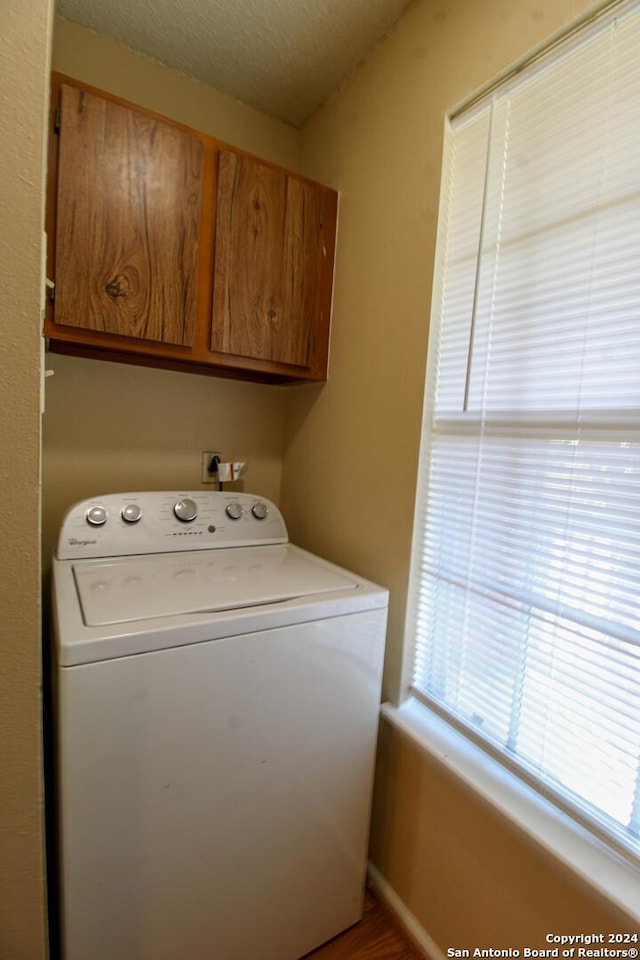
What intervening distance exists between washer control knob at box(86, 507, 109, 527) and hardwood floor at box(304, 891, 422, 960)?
1320 mm

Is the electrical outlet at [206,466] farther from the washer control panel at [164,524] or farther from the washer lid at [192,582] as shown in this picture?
the washer lid at [192,582]

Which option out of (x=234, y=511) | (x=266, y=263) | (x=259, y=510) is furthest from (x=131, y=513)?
(x=266, y=263)

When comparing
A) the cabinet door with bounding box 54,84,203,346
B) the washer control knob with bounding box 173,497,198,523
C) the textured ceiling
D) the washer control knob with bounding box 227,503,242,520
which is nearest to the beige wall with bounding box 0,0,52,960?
the cabinet door with bounding box 54,84,203,346

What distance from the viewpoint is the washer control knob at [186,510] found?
1.40 metres

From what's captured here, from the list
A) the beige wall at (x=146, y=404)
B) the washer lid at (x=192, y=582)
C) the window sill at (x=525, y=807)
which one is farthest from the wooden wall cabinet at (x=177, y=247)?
the window sill at (x=525, y=807)

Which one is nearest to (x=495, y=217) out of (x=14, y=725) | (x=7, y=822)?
(x=14, y=725)

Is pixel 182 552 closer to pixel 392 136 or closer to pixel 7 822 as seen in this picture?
pixel 7 822

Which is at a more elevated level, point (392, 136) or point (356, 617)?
point (392, 136)

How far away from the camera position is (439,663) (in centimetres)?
118

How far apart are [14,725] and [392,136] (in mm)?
1713

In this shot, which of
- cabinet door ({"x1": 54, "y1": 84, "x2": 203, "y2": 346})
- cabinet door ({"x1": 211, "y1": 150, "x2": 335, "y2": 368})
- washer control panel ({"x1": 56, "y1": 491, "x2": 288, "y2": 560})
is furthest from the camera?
cabinet door ({"x1": 211, "y1": 150, "x2": 335, "y2": 368})

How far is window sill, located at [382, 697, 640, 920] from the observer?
2.52ft

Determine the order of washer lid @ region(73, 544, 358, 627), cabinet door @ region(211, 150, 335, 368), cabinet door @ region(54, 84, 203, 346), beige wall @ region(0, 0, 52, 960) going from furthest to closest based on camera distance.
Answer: cabinet door @ region(211, 150, 335, 368), cabinet door @ region(54, 84, 203, 346), washer lid @ region(73, 544, 358, 627), beige wall @ region(0, 0, 52, 960)

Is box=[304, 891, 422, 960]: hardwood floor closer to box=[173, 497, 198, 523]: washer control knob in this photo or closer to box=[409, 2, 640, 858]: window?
box=[409, 2, 640, 858]: window
